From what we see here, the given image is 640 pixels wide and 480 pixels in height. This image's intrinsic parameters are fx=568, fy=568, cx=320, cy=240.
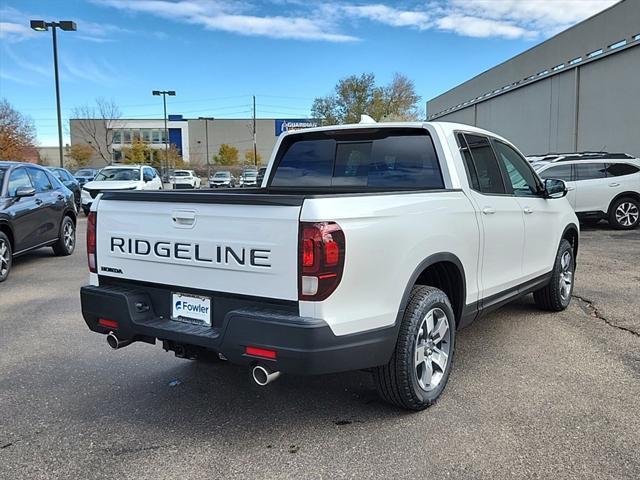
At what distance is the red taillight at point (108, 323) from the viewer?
3629mm

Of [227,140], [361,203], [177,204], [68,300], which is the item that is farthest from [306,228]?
[227,140]

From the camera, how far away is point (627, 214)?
1361 cm

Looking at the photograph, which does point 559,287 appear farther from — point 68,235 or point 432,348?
point 68,235

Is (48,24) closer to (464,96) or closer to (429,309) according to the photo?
(429,309)

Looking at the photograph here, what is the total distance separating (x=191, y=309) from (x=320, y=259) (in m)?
0.97

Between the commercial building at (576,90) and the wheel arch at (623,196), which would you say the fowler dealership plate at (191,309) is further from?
the commercial building at (576,90)

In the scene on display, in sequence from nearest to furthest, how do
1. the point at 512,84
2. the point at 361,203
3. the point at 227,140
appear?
1. the point at 361,203
2. the point at 512,84
3. the point at 227,140

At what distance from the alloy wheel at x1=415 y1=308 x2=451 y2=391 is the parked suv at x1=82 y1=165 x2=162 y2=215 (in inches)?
595

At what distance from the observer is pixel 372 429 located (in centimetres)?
344

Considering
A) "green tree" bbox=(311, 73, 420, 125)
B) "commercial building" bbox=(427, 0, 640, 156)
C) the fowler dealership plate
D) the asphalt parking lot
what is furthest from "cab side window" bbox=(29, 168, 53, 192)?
"green tree" bbox=(311, 73, 420, 125)

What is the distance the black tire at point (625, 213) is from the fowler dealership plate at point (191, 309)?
42.3 ft

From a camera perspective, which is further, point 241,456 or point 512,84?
point 512,84

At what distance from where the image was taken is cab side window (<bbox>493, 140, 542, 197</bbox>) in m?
5.03

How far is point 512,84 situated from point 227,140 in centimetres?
8386
